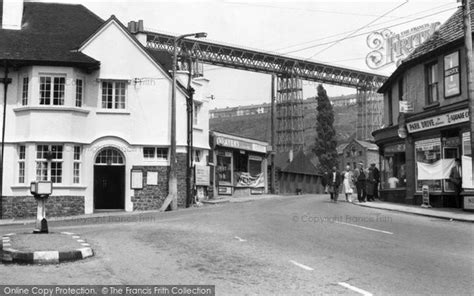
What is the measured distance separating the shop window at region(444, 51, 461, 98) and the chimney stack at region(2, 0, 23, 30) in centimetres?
2160

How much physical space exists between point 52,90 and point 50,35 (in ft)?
12.5

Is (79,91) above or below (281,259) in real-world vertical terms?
above

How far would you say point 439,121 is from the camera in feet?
77.8

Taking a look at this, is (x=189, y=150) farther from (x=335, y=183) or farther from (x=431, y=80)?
(x=431, y=80)

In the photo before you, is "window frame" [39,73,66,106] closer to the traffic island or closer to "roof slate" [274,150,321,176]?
the traffic island

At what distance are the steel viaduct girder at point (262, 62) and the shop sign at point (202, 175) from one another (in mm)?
22675

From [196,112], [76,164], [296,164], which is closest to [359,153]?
[296,164]

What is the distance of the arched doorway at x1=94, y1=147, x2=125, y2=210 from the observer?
2786cm

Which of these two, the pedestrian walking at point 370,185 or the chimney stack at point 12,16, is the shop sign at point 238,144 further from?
the chimney stack at point 12,16

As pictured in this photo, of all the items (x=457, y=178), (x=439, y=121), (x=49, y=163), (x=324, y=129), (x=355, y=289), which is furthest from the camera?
(x=324, y=129)

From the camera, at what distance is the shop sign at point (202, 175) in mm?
→ 31244

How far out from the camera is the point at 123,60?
93.7ft

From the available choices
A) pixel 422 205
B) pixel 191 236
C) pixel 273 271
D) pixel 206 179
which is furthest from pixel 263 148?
pixel 273 271

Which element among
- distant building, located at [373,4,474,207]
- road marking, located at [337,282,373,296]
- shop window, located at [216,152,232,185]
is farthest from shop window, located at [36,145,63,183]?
road marking, located at [337,282,373,296]
